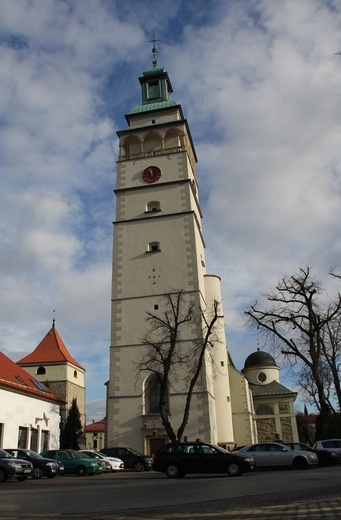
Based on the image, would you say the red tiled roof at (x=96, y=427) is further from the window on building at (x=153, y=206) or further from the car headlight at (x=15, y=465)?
the car headlight at (x=15, y=465)

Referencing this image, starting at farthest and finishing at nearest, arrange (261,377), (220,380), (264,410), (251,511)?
(261,377), (264,410), (220,380), (251,511)

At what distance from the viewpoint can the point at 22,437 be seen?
96.8ft

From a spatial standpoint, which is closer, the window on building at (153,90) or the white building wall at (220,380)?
the white building wall at (220,380)

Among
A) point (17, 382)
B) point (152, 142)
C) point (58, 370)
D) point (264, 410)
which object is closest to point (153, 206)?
point (152, 142)

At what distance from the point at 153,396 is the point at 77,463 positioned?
8524 millimetres

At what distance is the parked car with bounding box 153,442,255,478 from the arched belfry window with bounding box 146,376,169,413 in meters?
11.4

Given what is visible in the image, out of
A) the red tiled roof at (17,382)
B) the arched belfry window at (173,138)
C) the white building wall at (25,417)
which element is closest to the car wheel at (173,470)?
the white building wall at (25,417)

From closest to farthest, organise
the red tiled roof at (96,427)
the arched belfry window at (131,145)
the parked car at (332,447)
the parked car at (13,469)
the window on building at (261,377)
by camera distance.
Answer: the parked car at (13,469) < the parked car at (332,447) < the arched belfry window at (131,145) < the window on building at (261,377) < the red tiled roof at (96,427)

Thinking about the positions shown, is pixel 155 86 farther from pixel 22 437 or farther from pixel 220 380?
pixel 22 437

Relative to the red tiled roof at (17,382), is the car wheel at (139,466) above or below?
below

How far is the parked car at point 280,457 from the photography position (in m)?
20.0

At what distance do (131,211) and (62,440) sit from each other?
23.2 metres

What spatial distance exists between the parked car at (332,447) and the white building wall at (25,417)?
56.2 ft

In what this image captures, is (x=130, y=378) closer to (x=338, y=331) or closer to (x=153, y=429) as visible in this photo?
(x=153, y=429)
